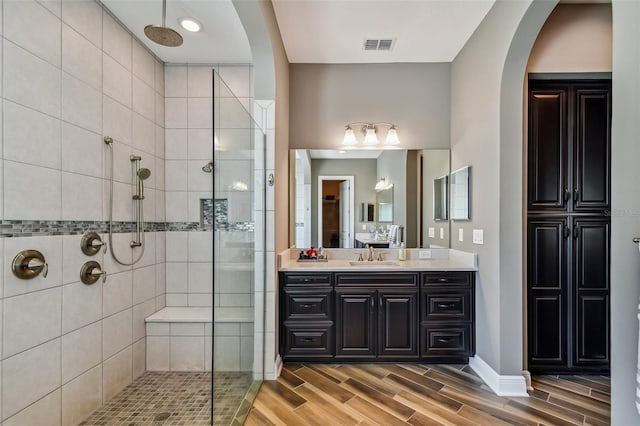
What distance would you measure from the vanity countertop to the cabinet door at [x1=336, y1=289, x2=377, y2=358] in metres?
0.24

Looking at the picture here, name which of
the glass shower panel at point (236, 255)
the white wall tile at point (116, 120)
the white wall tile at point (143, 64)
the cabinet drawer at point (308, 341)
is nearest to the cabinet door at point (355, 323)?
the cabinet drawer at point (308, 341)

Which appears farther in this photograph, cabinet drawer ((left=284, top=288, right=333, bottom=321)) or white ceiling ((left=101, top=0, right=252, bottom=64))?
cabinet drawer ((left=284, top=288, right=333, bottom=321))

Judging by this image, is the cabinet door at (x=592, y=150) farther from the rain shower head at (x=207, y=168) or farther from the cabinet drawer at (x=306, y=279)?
the rain shower head at (x=207, y=168)

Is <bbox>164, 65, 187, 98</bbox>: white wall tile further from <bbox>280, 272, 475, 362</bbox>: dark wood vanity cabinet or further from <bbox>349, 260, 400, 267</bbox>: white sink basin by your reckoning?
<bbox>349, 260, 400, 267</bbox>: white sink basin

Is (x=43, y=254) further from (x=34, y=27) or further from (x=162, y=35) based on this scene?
(x=162, y=35)

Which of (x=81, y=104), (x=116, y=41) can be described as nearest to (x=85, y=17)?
(x=116, y=41)

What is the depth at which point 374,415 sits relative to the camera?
199cm

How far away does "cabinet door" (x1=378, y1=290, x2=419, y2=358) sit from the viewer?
2646mm

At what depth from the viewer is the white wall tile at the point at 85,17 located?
6.41 feet

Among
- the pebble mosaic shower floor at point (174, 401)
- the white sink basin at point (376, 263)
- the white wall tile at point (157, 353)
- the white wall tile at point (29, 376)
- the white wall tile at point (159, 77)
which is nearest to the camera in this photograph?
the white wall tile at point (29, 376)

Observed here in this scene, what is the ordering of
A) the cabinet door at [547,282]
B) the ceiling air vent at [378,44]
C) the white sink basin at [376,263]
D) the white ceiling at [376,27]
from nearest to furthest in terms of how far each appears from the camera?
1. the white ceiling at [376,27]
2. the cabinet door at [547,282]
3. the ceiling air vent at [378,44]
4. the white sink basin at [376,263]

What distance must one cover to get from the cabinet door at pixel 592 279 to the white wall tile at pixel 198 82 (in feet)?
11.3

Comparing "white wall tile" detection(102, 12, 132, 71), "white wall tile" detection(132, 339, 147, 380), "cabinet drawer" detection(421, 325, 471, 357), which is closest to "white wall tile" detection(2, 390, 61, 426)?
"white wall tile" detection(132, 339, 147, 380)

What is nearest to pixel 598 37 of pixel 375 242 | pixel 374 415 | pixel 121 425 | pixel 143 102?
pixel 375 242
